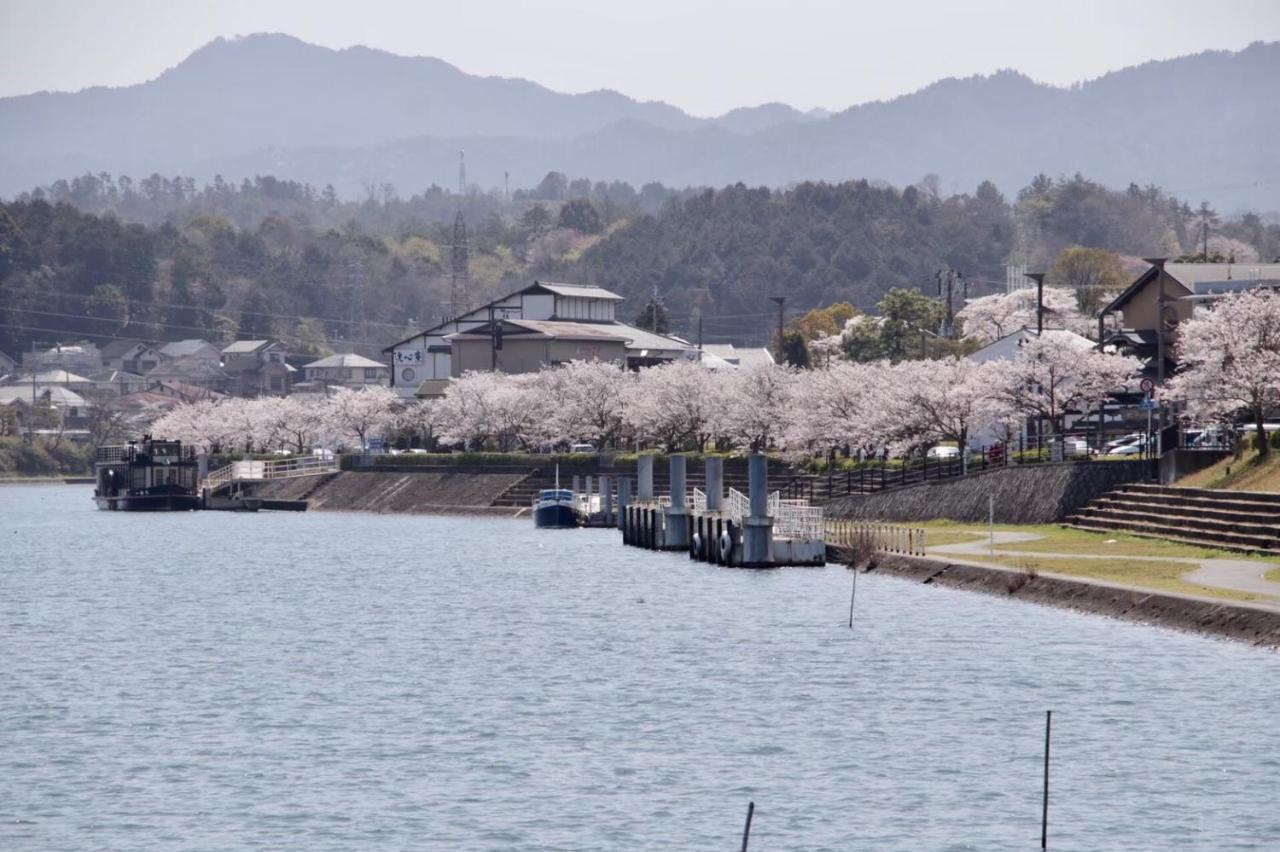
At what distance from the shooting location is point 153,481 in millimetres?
150375

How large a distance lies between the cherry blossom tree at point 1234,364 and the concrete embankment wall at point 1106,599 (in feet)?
43.0

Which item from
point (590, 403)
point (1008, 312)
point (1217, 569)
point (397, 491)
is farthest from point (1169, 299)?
point (397, 491)

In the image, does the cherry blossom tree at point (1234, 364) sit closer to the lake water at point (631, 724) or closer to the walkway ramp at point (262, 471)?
the lake water at point (631, 724)

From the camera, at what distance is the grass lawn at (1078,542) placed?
57.0 m

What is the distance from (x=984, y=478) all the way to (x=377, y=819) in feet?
174

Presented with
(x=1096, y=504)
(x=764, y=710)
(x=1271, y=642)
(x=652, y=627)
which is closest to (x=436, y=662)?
(x=652, y=627)

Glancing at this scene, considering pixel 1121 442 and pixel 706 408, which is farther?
pixel 706 408

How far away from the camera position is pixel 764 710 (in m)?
40.8

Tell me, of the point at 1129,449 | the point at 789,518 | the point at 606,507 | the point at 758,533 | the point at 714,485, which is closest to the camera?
the point at 758,533

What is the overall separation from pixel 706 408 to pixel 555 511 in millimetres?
18687

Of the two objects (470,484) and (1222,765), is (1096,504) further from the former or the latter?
(470,484)

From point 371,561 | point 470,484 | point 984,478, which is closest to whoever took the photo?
point 984,478

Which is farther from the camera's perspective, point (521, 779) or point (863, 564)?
point (863, 564)

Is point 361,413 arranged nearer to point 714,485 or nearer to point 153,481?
point 153,481
